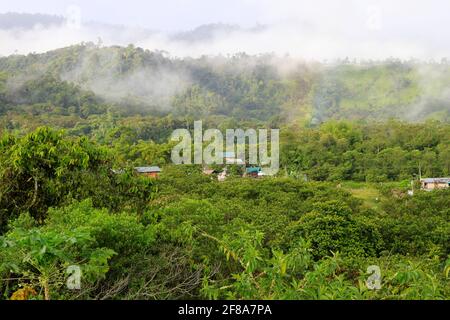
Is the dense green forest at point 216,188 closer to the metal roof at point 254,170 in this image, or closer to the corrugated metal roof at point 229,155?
the metal roof at point 254,170

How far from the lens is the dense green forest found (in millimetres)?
3951

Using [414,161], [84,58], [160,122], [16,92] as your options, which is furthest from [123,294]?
[84,58]

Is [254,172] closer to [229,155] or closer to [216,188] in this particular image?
[229,155]

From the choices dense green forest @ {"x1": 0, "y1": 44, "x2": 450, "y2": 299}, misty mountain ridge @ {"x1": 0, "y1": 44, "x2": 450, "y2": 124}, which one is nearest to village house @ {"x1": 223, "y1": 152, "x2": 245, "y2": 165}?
dense green forest @ {"x1": 0, "y1": 44, "x2": 450, "y2": 299}

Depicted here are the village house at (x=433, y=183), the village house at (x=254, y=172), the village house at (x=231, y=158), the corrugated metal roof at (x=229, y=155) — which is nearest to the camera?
the village house at (x=433, y=183)

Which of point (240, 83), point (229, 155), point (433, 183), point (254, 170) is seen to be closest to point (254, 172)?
point (254, 170)

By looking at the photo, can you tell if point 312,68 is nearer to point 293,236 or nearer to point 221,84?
point 221,84

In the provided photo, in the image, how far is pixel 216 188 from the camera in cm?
2127

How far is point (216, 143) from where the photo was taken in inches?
2014

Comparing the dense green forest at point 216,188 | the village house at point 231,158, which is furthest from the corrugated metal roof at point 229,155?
the dense green forest at point 216,188

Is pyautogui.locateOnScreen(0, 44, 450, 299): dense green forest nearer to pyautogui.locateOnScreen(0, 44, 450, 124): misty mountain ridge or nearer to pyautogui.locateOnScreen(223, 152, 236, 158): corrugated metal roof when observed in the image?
pyautogui.locateOnScreen(0, 44, 450, 124): misty mountain ridge

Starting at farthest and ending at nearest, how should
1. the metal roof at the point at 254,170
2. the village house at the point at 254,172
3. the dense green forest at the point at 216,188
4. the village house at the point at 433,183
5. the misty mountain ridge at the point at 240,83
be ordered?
the misty mountain ridge at the point at 240,83 < the metal roof at the point at 254,170 < the village house at the point at 254,172 < the village house at the point at 433,183 < the dense green forest at the point at 216,188

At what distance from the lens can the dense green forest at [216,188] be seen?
13.0 ft

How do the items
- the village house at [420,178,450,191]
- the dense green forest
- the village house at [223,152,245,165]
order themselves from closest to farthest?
the dense green forest, the village house at [420,178,450,191], the village house at [223,152,245,165]
